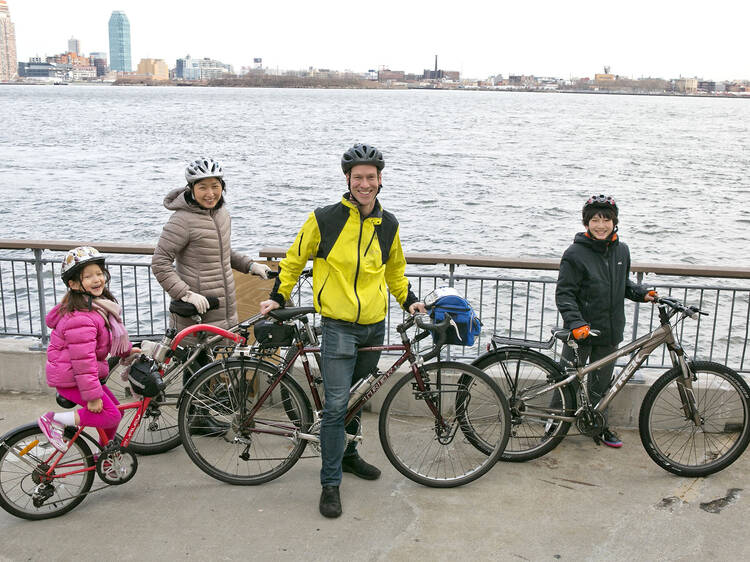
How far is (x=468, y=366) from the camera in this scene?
4.91 m

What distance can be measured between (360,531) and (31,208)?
28.8 m

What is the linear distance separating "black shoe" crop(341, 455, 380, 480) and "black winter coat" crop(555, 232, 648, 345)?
159cm

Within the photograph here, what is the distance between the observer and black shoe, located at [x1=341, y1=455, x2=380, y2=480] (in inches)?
201

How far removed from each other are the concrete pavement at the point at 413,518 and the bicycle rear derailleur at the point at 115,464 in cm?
15

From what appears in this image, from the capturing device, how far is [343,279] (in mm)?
4609

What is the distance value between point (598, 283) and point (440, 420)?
1.41m

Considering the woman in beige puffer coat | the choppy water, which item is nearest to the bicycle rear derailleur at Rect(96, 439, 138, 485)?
the woman in beige puffer coat

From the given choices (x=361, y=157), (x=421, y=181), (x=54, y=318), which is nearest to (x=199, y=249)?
(x=54, y=318)

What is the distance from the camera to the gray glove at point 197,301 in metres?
5.09

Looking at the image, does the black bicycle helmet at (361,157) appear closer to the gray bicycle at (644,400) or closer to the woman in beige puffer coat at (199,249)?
the woman in beige puffer coat at (199,249)

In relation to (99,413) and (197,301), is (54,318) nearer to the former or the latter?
(99,413)

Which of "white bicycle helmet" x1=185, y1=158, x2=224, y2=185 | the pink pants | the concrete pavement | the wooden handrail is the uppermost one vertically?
"white bicycle helmet" x1=185, y1=158, x2=224, y2=185

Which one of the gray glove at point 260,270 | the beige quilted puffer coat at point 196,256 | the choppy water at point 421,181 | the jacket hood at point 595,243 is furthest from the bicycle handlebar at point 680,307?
the choppy water at point 421,181

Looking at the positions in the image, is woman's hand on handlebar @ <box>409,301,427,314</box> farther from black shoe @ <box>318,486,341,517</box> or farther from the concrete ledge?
the concrete ledge
